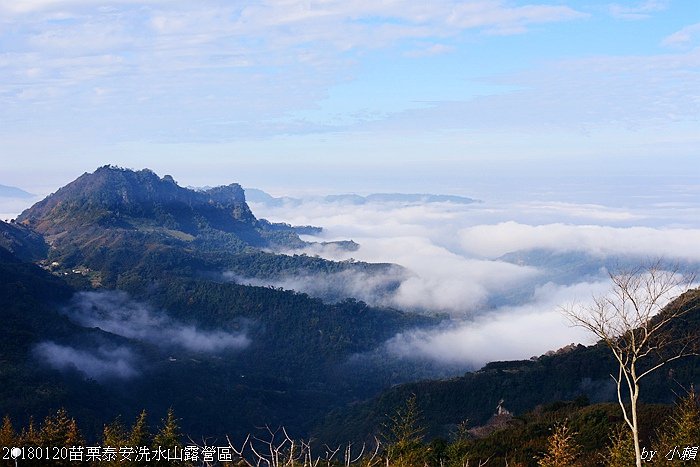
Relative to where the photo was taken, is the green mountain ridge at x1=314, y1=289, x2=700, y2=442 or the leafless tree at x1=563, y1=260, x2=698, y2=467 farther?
the green mountain ridge at x1=314, y1=289, x2=700, y2=442

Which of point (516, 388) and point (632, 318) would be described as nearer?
point (632, 318)

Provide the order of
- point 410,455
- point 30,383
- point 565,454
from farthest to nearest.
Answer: point 30,383, point 410,455, point 565,454

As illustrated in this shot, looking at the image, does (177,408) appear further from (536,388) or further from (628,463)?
(628,463)

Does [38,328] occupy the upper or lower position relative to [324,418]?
upper

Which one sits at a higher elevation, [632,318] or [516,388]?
[632,318]

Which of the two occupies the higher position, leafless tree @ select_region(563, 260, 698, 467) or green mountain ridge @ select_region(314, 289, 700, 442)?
leafless tree @ select_region(563, 260, 698, 467)

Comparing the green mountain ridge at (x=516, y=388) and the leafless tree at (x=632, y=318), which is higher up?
the leafless tree at (x=632, y=318)

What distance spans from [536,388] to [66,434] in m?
94.7

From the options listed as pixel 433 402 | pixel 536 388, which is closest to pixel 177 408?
pixel 433 402

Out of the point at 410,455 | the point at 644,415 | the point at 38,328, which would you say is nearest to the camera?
the point at 410,455

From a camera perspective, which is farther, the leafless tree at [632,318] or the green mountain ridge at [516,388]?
the green mountain ridge at [516,388]

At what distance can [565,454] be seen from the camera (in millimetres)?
37812

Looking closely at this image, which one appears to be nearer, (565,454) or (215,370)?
(565,454)

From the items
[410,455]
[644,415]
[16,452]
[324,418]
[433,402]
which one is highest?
[16,452]
